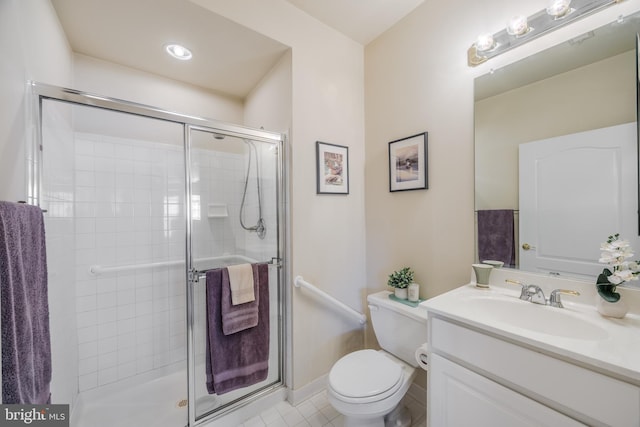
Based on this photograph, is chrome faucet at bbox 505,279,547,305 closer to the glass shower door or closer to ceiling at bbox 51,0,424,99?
the glass shower door

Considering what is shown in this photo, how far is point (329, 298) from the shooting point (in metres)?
1.68

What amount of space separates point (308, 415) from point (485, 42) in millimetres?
2349

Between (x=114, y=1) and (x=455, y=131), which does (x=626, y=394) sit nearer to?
(x=455, y=131)

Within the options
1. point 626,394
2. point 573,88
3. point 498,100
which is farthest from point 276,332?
point 573,88

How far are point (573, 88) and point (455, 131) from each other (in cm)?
49

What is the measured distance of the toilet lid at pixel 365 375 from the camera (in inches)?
46.1

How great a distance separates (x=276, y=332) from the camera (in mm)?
1661

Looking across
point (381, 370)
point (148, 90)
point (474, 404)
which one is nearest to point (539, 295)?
point (474, 404)

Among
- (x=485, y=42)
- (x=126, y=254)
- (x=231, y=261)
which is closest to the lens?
(x=485, y=42)

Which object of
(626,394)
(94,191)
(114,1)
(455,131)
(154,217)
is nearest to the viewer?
(626,394)

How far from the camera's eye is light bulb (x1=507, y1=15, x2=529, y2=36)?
3.76ft

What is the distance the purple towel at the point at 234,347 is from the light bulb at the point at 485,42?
1.73 metres

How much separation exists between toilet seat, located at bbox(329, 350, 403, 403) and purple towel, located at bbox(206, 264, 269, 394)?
20.2 inches

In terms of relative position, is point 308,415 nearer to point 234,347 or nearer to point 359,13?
point 234,347
